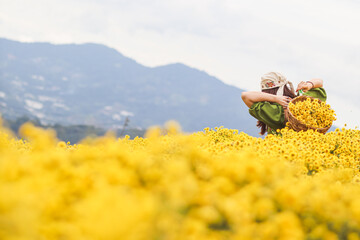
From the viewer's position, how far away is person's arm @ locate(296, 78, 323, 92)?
7.33m

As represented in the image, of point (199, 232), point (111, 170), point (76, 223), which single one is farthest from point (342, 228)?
point (76, 223)

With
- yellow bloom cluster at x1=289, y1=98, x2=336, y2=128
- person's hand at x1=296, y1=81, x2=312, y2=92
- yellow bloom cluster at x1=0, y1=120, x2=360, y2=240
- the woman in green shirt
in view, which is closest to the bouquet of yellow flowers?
yellow bloom cluster at x1=289, y1=98, x2=336, y2=128

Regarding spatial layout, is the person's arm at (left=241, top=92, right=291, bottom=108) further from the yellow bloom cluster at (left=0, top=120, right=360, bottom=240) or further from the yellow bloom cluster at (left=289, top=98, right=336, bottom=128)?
the yellow bloom cluster at (left=0, top=120, right=360, bottom=240)

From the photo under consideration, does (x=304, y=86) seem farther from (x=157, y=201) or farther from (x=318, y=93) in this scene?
(x=157, y=201)

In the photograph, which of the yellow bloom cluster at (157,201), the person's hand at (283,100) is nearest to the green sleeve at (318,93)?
the person's hand at (283,100)

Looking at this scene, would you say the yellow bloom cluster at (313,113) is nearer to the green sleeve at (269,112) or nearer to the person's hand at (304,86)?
the green sleeve at (269,112)

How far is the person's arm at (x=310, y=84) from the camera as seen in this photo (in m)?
7.33

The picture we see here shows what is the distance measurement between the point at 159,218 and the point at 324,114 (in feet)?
18.5

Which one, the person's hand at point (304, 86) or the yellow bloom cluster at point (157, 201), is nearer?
the yellow bloom cluster at point (157, 201)

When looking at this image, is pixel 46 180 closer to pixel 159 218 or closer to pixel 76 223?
pixel 76 223

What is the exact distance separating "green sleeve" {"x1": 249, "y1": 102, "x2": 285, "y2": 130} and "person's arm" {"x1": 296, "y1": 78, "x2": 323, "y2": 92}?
2.18ft

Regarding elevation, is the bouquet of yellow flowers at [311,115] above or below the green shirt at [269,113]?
below

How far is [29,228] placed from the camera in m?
1.46

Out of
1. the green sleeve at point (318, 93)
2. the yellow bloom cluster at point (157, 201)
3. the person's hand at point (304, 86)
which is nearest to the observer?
the yellow bloom cluster at point (157, 201)
